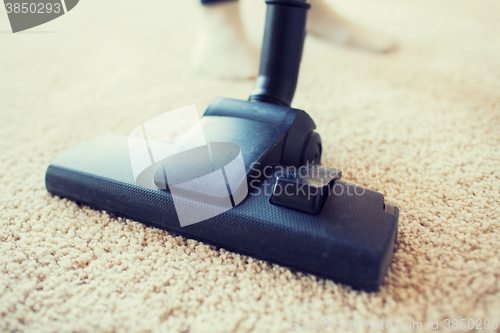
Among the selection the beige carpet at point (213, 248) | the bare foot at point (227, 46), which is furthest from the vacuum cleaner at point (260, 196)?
the bare foot at point (227, 46)

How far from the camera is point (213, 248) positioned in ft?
1.98

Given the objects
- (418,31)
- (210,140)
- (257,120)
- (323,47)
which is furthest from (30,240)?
(418,31)

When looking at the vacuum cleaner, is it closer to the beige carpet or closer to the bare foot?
the beige carpet

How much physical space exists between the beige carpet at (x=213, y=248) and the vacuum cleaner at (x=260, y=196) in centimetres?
4

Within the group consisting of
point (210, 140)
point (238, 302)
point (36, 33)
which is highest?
point (210, 140)

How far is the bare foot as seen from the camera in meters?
1.32

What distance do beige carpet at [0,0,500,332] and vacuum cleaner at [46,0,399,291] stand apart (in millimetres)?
43

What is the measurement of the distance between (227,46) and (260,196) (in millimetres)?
930

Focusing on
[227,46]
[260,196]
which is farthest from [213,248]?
[227,46]

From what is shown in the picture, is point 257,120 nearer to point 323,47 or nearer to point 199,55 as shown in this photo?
point 199,55

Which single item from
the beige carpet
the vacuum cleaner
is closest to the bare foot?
the beige carpet

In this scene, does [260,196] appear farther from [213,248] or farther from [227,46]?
[227,46]

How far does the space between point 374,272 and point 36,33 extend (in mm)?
1984

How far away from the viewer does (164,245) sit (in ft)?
2.01
